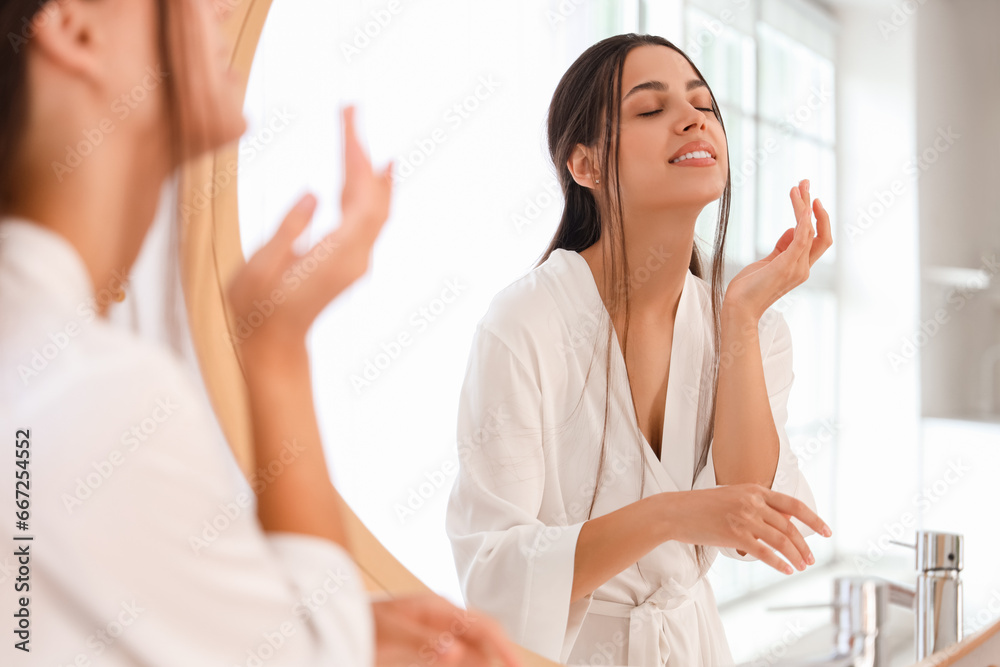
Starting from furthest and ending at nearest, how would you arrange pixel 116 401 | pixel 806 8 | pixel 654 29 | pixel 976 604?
pixel 976 604 < pixel 806 8 < pixel 654 29 < pixel 116 401

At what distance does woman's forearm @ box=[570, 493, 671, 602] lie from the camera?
0.41 meters

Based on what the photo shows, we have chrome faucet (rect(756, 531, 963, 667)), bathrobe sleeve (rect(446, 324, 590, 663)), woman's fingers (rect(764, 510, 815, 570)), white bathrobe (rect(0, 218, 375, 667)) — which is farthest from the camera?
chrome faucet (rect(756, 531, 963, 667))

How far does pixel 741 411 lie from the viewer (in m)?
0.48

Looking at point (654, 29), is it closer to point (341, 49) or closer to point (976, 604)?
point (341, 49)

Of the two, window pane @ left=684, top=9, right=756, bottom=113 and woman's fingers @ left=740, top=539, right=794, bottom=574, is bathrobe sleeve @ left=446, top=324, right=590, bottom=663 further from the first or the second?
window pane @ left=684, top=9, right=756, bottom=113

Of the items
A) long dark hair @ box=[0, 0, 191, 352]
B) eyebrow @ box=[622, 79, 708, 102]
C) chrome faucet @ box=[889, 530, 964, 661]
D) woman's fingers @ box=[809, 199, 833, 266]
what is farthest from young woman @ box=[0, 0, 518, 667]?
chrome faucet @ box=[889, 530, 964, 661]

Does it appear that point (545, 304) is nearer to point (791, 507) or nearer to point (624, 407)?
point (624, 407)

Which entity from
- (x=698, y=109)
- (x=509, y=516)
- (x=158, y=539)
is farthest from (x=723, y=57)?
(x=158, y=539)

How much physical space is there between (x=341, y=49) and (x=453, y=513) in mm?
215

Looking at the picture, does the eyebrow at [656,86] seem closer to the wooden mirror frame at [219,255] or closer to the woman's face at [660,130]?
the woman's face at [660,130]

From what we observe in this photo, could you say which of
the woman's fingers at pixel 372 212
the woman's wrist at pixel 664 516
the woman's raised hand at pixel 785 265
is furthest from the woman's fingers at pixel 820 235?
the woman's fingers at pixel 372 212

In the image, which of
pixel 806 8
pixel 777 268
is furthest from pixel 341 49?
pixel 806 8

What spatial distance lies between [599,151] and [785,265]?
0.17m

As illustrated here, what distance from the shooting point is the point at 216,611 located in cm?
28
